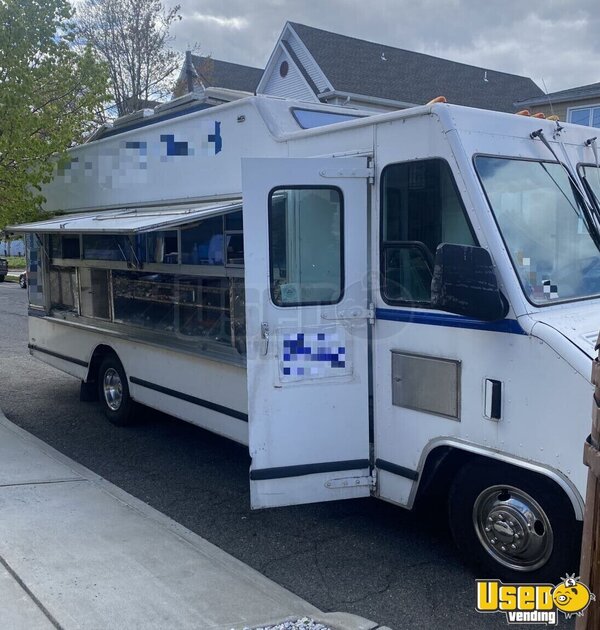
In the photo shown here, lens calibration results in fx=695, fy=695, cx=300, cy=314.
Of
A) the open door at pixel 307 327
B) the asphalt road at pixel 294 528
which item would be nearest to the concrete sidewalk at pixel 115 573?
the asphalt road at pixel 294 528

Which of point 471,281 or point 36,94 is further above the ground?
point 36,94

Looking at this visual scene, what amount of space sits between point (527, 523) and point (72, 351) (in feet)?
18.3

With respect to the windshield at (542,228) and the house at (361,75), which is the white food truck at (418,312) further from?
the house at (361,75)

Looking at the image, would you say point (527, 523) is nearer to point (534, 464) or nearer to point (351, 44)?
point (534, 464)

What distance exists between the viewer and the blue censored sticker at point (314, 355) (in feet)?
13.3

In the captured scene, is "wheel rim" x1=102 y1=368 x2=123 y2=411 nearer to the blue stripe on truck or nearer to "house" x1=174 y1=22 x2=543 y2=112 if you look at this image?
the blue stripe on truck

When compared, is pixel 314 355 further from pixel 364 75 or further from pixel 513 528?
pixel 364 75

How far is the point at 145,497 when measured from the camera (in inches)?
204

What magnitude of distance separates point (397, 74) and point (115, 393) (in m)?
18.2

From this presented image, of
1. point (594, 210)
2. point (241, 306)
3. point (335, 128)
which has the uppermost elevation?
point (335, 128)

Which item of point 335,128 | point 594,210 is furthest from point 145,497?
point 594,210

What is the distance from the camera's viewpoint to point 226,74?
26.8 m

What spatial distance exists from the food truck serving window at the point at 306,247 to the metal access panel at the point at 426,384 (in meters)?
0.56

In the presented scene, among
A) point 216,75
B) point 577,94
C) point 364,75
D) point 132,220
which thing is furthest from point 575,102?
point 132,220
